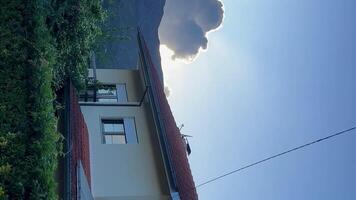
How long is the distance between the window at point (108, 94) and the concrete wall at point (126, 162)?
0.72 metres

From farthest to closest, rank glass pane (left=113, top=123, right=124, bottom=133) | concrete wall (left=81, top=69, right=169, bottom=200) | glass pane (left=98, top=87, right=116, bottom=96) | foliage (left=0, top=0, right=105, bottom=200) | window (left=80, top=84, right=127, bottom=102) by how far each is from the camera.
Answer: glass pane (left=98, top=87, right=116, bottom=96)
window (left=80, top=84, right=127, bottom=102)
glass pane (left=113, top=123, right=124, bottom=133)
concrete wall (left=81, top=69, right=169, bottom=200)
foliage (left=0, top=0, right=105, bottom=200)

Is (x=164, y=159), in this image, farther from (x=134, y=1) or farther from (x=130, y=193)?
(x=134, y=1)

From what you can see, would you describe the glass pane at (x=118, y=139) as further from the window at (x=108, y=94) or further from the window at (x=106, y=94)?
the window at (x=106, y=94)

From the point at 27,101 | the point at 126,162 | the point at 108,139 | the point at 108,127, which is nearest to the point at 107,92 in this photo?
the point at 108,127

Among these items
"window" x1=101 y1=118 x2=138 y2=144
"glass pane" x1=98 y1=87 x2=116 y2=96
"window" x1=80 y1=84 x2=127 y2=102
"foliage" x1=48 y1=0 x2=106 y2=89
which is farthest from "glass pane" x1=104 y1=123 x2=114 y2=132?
"foliage" x1=48 y1=0 x2=106 y2=89

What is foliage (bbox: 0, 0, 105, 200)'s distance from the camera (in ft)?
18.2

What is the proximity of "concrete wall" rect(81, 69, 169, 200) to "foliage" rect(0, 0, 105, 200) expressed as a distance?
4.42m

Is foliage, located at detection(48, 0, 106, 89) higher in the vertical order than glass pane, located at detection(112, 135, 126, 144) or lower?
higher

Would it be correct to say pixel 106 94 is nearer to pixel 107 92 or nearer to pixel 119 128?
pixel 107 92

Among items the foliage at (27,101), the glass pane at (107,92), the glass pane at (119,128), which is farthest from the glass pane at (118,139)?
the foliage at (27,101)

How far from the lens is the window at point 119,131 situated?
13.9 m

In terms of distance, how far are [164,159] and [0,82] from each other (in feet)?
22.7

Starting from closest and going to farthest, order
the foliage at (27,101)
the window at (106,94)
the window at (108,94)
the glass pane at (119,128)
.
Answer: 1. the foliage at (27,101)
2. the glass pane at (119,128)
3. the window at (108,94)
4. the window at (106,94)

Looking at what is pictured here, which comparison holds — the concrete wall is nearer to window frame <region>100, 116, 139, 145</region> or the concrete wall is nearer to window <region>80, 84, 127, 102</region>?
window frame <region>100, 116, 139, 145</region>
